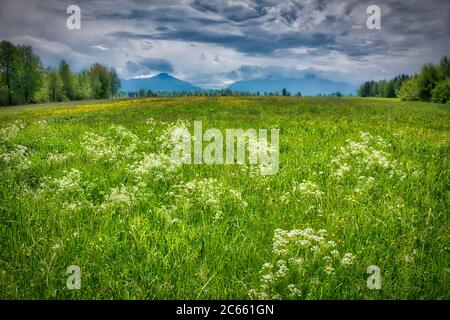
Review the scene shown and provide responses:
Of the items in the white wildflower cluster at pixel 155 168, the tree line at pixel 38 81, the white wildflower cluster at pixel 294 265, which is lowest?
the white wildflower cluster at pixel 294 265

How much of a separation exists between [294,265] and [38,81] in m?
50.0

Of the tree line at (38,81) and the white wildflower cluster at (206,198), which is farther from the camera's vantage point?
the tree line at (38,81)

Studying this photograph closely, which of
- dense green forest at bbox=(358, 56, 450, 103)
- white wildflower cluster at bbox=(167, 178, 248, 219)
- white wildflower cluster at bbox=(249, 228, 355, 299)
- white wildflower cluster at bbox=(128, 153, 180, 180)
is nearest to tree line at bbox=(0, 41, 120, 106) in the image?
white wildflower cluster at bbox=(128, 153, 180, 180)

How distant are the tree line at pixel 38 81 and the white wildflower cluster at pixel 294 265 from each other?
34.0 metres

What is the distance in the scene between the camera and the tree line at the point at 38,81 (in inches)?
1433

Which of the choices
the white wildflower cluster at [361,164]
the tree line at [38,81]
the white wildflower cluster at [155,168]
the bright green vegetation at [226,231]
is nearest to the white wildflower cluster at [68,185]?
the bright green vegetation at [226,231]

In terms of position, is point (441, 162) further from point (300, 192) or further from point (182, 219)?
point (182, 219)

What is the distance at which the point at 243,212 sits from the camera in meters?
5.67

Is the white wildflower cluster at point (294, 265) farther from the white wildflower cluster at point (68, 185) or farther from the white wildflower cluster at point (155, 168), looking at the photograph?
the white wildflower cluster at point (68, 185)

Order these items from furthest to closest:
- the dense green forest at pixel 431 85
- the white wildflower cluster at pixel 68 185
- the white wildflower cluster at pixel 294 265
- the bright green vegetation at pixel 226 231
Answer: the dense green forest at pixel 431 85, the white wildflower cluster at pixel 68 185, the bright green vegetation at pixel 226 231, the white wildflower cluster at pixel 294 265

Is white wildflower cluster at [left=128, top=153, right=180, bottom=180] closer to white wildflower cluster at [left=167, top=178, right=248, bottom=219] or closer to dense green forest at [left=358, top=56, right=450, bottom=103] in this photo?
white wildflower cluster at [left=167, top=178, right=248, bottom=219]

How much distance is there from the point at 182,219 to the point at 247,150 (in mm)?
5041
